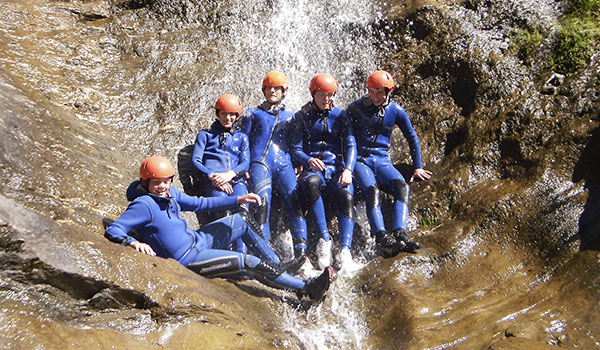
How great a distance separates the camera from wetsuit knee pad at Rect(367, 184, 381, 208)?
572cm

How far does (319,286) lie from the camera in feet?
15.4

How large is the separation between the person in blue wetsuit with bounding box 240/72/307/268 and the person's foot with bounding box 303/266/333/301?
699 millimetres

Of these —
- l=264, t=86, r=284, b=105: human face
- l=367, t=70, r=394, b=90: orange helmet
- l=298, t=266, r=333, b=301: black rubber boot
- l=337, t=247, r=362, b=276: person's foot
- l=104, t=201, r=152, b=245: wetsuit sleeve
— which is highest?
l=367, t=70, r=394, b=90: orange helmet

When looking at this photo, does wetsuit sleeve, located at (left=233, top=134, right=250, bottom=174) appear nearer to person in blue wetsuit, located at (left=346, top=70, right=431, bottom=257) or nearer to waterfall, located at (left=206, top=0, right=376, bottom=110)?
waterfall, located at (left=206, top=0, right=376, bottom=110)

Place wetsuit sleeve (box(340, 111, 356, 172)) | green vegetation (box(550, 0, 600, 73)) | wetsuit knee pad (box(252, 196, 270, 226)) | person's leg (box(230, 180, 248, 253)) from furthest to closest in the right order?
green vegetation (box(550, 0, 600, 73)) → wetsuit sleeve (box(340, 111, 356, 172)) → wetsuit knee pad (box(252, 196, 270, 226)) → person's leg (box(230, 180, 248, 253))

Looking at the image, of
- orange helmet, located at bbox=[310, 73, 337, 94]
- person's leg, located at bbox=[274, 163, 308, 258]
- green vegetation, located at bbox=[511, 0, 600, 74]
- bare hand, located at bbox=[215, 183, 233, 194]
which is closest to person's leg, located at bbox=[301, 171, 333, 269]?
person's leg, located at bbox=[274, 163, 308, 258]

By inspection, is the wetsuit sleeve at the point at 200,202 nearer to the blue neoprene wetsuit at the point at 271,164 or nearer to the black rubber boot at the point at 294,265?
the blue neoprene wetsuit at the point at 271,164

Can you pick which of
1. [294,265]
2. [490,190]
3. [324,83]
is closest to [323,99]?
[324,83]

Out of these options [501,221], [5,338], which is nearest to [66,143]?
[5,338]

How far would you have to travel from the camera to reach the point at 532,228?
5355 mm

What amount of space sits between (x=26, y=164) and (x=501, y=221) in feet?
16.1

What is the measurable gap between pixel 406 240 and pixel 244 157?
217 cm

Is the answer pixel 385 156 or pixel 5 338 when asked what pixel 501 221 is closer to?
pixel 385 156

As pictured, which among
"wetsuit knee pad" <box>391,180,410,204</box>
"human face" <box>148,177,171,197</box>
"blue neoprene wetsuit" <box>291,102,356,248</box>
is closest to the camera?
"human face" <box>148,177,171,197</box>
